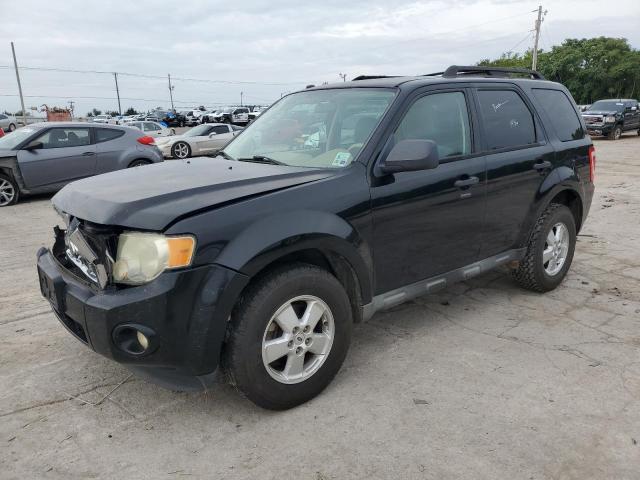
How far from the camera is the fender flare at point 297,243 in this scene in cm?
256

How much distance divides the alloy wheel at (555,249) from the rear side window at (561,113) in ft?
2.67

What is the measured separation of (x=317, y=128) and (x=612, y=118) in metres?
23.2

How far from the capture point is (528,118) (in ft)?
14.4

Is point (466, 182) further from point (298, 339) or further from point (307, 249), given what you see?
point (298, 339)

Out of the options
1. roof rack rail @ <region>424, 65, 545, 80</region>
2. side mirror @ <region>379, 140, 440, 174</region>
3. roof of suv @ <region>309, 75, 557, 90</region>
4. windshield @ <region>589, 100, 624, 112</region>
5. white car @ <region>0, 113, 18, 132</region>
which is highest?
roof rack rail @ <region>424, 65, 545, 80</region>

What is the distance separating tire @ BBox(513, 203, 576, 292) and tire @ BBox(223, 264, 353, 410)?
7.07 feet

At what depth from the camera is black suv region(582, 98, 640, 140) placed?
22688mm

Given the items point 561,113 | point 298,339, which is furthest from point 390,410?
point 561,113

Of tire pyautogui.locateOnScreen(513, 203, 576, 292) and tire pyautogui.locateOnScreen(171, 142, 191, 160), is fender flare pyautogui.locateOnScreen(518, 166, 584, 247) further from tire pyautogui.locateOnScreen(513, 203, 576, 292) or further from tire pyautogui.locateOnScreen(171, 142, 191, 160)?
tire pyautogui.locateOnScreen(171, 142, 191, 160)

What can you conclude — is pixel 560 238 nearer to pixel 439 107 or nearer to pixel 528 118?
pixel 528 118

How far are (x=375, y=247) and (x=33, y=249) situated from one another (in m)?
4.93

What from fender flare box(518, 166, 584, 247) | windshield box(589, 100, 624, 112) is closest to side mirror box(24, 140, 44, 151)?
fender flare box(518, 166, 584, 247)

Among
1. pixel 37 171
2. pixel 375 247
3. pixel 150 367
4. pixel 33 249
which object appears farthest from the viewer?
pixel 37 171

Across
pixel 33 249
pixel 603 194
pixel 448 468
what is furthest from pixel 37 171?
pixel 603 194
